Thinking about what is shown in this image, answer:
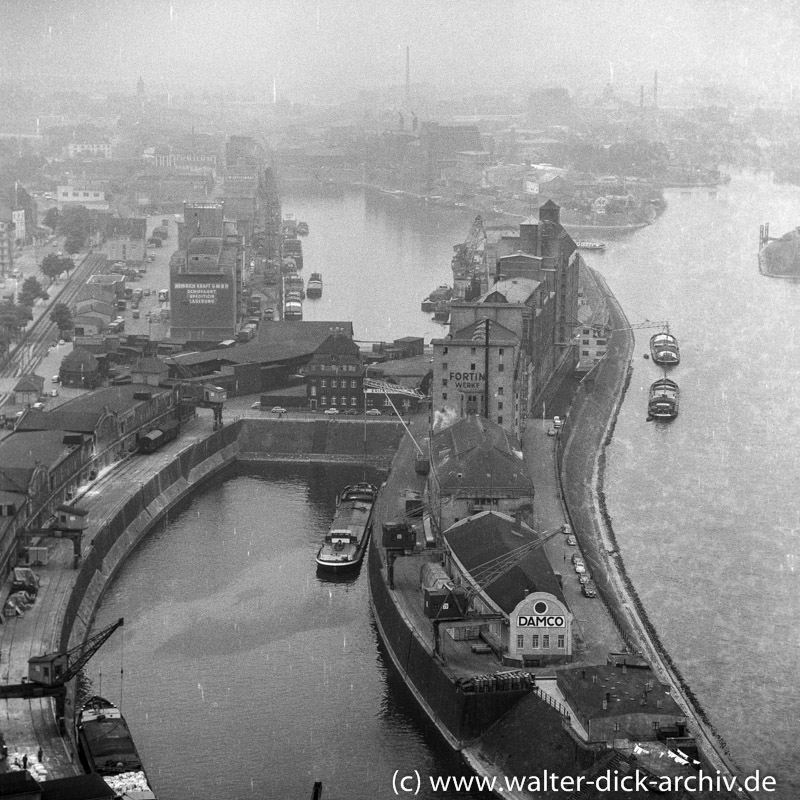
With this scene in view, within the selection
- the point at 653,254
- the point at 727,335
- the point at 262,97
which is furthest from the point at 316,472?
the point at 262,97

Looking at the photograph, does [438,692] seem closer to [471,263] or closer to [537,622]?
[537,622]

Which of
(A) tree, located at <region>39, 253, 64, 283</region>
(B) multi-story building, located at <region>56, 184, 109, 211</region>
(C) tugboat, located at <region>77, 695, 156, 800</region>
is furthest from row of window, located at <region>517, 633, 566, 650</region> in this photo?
(B) multi-story building, located at <region>56, 184, 109, 211</region>

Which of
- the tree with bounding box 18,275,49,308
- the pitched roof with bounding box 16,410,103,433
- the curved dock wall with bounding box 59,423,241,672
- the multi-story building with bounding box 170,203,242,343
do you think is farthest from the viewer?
the tree with bounding box 18,275,49,308

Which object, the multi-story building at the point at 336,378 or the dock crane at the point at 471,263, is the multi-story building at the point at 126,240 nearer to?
the dock crane at the point at 471,263

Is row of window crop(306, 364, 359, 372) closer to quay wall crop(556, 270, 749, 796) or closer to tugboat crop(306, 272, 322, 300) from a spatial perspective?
quay wall crop(556, 270, 749, 796)

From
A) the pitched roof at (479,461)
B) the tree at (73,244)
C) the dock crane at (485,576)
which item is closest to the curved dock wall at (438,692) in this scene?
the dock crane at (485,576)

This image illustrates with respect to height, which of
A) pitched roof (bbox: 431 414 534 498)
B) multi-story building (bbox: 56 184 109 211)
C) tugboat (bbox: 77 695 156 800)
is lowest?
multi-story building (bbox: 56 184 109 211)

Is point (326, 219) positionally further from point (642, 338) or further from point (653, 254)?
point (642, 338)
